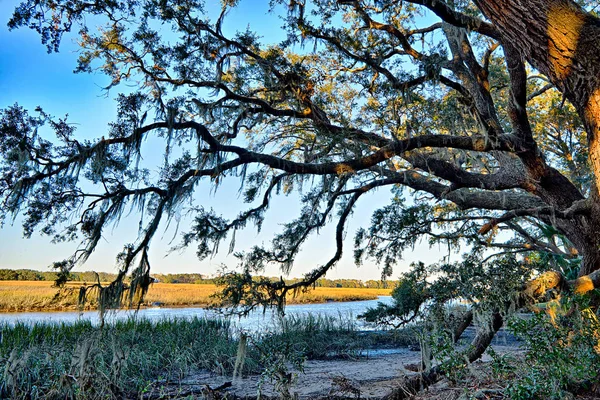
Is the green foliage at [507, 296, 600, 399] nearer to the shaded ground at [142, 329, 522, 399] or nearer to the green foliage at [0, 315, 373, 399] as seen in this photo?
the shaded ground at [142, 329, 522, 399]

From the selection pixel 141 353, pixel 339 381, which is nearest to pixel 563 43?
pixel 339 381

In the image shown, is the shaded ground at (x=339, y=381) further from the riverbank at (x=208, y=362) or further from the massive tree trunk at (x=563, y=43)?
the massive tree trunk at (x=563, y=43)

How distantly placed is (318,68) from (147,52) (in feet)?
10.1

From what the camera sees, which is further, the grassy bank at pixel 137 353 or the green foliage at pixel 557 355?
the grassy bank at pixel 137 353

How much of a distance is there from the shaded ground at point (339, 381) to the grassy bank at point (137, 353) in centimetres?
25

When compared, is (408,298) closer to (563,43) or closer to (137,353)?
(137,353)

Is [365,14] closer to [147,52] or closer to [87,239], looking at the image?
[147,52]

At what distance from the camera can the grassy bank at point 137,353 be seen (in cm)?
381

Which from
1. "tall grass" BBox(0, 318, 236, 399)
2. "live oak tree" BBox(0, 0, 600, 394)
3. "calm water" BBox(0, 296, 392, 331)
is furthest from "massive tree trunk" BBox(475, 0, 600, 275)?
"calm water" BBox(0, 296, 392, 331)

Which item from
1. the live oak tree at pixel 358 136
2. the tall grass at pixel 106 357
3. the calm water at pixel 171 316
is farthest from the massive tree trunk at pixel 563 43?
the calm water at pixel 171 316

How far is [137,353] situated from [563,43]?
6.55 meters

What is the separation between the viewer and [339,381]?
4062mm

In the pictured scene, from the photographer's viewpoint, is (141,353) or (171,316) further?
(171,316)

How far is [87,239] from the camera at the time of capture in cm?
530
